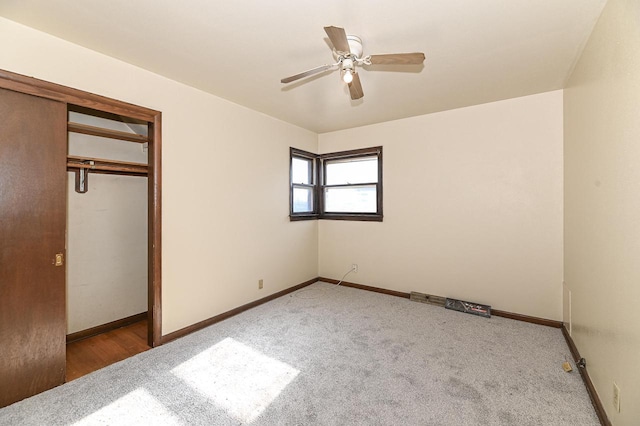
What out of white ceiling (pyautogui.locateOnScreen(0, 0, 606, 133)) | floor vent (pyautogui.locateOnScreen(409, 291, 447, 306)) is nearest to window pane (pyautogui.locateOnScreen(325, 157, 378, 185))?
white ceiling (pyautogui.locateOnScreen(0, 0, 606, 133))

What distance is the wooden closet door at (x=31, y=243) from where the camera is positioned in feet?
6.11

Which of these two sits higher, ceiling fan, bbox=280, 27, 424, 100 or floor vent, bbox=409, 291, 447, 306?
ceiling fan, bbox=280, 27, 424, 100

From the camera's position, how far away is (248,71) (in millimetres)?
2576

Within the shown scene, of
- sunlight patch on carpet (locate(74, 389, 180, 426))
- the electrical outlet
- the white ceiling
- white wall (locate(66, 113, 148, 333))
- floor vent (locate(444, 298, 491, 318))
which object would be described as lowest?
sunlight patch on carpet (locate(74, 389, 180, 426))

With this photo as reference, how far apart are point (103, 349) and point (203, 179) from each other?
74.9 inches

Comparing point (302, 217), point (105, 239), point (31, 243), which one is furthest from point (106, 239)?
point (302, 217)

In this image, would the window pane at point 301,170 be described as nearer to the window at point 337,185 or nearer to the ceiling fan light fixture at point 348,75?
the window at point 337,185

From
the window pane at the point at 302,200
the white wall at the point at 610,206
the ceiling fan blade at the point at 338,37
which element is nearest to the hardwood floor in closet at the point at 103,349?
the window pane at the point at 302,200

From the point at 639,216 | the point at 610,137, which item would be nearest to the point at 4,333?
the point at 639,216

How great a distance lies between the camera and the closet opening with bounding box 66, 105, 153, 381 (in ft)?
8.87

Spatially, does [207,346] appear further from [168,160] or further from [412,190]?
[412,190]

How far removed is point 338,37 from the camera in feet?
5.36

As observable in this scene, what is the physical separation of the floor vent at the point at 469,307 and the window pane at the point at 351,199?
1647mm

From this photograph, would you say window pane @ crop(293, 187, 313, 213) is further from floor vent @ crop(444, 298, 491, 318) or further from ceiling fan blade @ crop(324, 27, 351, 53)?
ceiling fan blade @ crop(324, 27, 351, 53)
